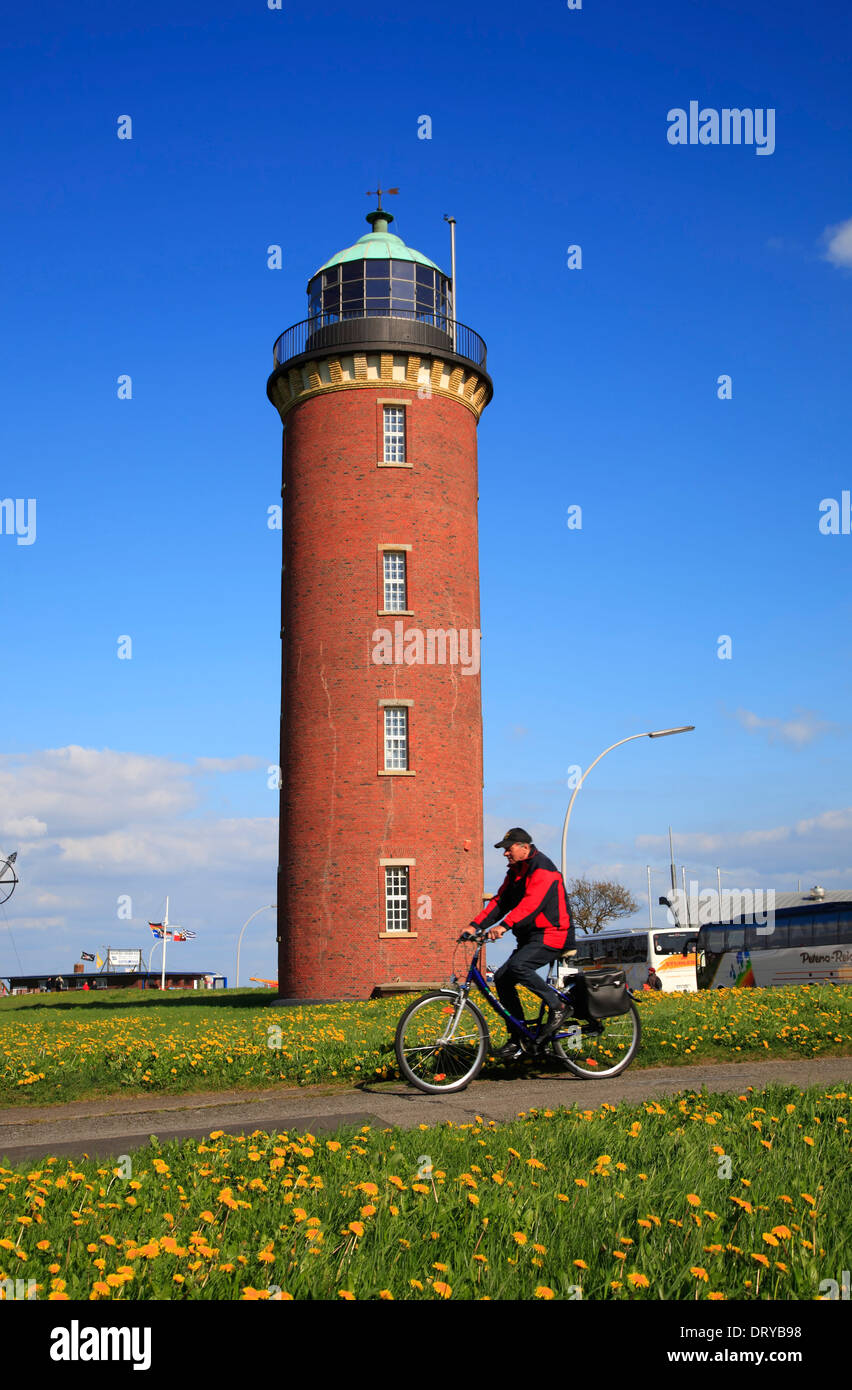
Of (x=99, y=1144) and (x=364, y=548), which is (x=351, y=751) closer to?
(x=364, y=548)

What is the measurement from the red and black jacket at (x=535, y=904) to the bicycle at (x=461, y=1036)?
0.24m

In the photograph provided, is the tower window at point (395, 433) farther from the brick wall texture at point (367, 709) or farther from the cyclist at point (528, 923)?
the cyclist at point (528, 923)

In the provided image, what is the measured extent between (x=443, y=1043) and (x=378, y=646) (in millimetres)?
21710

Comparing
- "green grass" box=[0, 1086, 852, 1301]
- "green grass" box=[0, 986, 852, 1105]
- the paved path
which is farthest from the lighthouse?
"green grass" box=[0, 1086, 852, 1301]

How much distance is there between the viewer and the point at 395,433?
32.2 meters

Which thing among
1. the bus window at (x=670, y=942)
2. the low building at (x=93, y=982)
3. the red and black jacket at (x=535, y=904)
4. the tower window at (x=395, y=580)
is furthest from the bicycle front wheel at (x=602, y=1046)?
the low building at (x=93, y=982)

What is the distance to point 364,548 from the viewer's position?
1217 inches

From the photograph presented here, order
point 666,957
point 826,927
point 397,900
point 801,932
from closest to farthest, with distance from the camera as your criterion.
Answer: point 397,900
point 826,927
point 801,932
point 666,957

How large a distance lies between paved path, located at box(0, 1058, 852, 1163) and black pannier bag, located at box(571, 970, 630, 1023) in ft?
2.00
